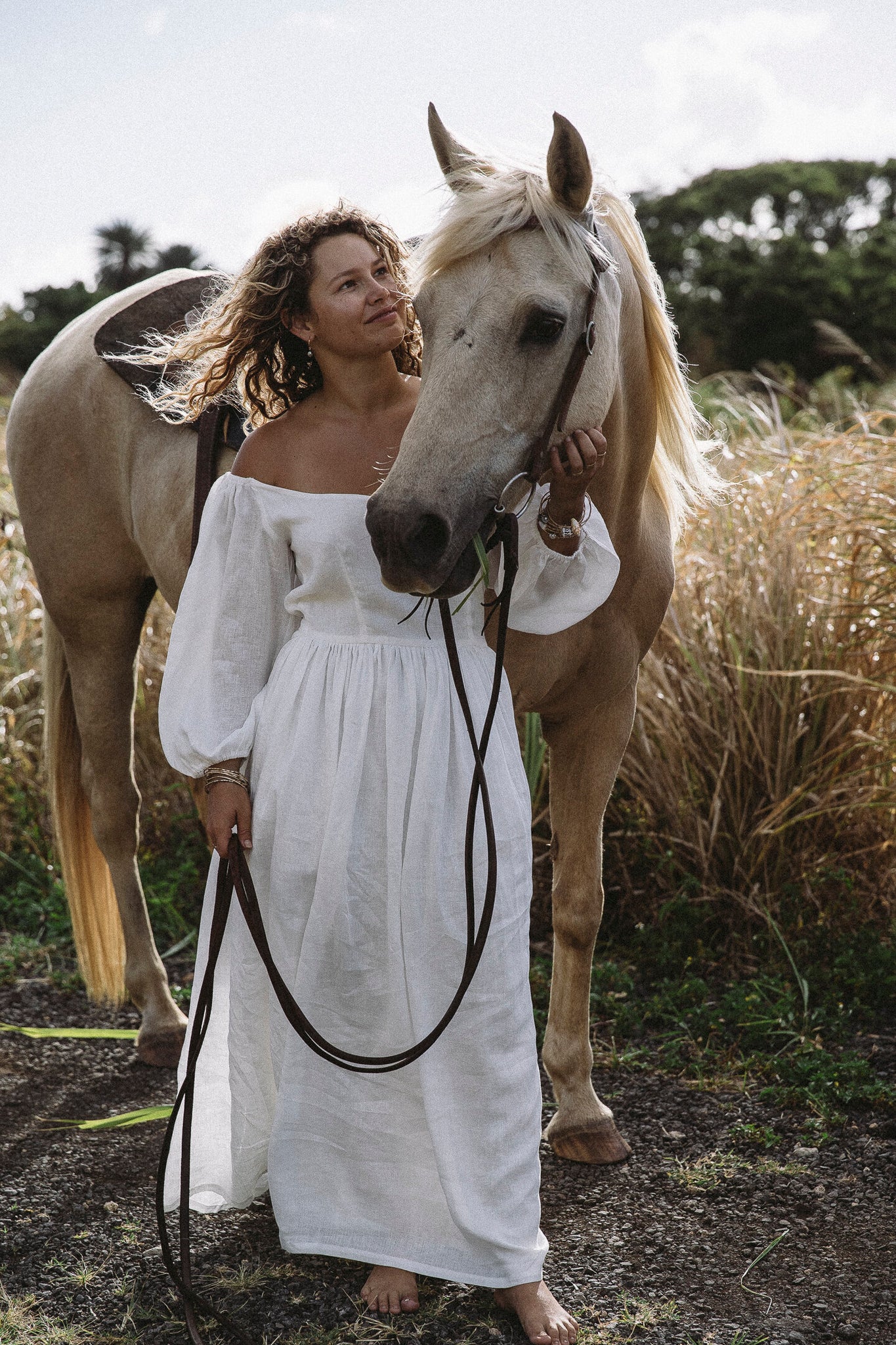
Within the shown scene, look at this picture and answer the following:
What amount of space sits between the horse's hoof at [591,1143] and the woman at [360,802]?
0.63 metres

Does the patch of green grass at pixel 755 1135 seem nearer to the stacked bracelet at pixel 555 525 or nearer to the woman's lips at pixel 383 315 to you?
the stacked bracelet at pixel 555 525

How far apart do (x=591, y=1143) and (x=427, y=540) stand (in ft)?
5.24

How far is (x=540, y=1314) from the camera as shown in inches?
73.8

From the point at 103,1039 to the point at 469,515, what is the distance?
Result: 2.38m

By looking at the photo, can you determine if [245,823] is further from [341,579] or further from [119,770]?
[119,770]

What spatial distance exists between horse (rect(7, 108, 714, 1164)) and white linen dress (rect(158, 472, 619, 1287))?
0.28 metres

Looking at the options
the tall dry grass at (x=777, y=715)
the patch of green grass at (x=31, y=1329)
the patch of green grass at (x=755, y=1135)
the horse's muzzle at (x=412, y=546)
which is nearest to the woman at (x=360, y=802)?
the horse's muzzle at (x=412, y=546)

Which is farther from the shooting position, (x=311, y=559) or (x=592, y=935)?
(x=592, y=935)

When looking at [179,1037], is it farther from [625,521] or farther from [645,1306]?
[625,521]

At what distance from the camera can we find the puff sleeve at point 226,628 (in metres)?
Answer: 2.00

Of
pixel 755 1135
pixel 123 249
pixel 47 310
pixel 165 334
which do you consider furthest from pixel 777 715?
pixel 123 249

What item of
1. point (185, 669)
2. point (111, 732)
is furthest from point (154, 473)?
point (185, 669)

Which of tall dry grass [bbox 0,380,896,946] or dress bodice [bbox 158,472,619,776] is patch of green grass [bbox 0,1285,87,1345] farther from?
tall dry grass [bbox 0,380,896,946]

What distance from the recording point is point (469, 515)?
1733 mm
